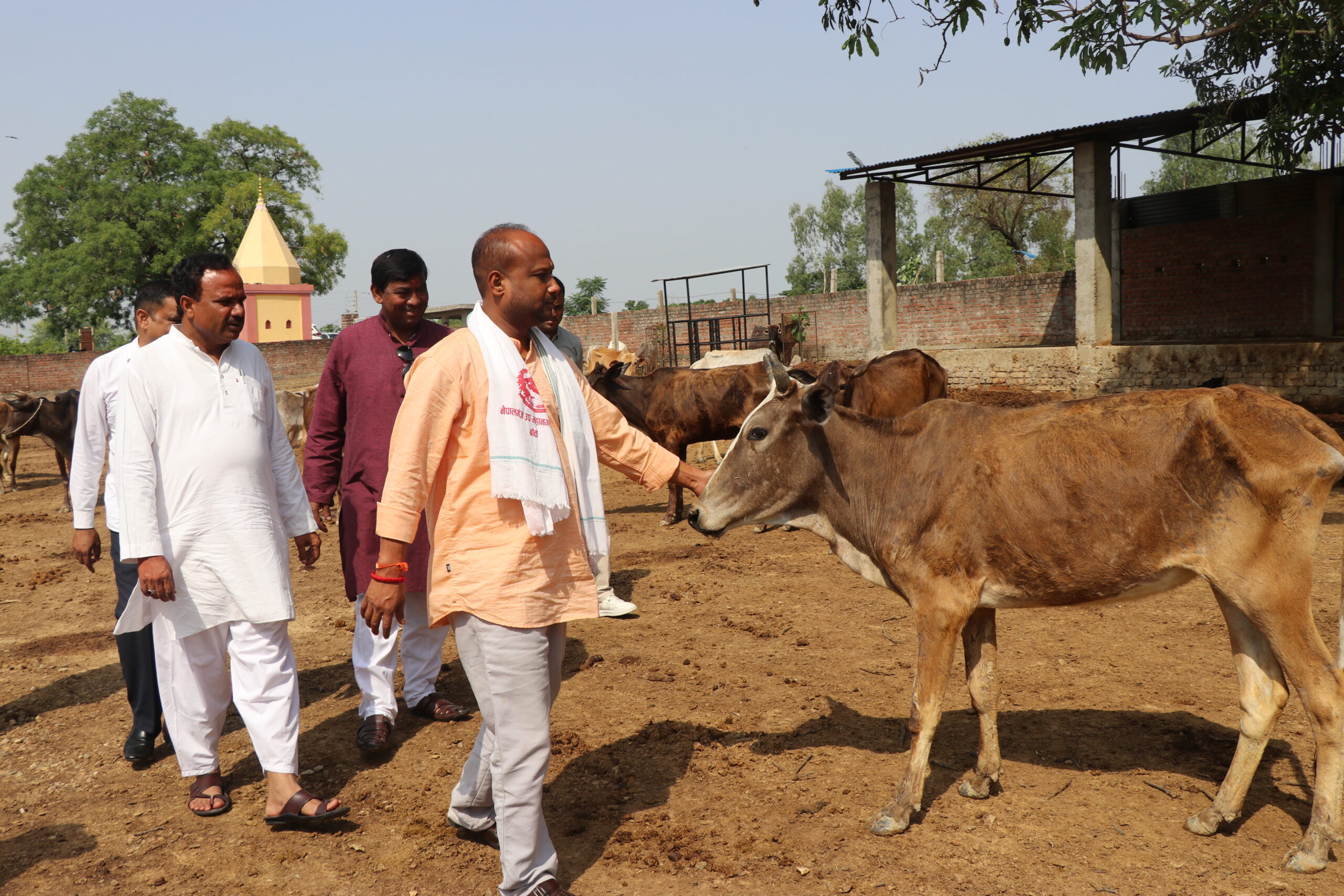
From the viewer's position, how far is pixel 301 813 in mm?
3824

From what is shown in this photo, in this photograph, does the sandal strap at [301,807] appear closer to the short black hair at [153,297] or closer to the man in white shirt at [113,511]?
the man in white shirt at [113,511]

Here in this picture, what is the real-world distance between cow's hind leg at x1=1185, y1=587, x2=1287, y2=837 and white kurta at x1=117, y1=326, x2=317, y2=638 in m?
3.54

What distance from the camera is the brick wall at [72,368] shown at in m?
28.1

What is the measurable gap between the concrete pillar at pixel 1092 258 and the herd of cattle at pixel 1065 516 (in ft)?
41.5

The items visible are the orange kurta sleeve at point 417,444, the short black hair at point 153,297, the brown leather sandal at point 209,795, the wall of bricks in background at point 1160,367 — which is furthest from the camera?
the wall of bricks in background at point 1160,367

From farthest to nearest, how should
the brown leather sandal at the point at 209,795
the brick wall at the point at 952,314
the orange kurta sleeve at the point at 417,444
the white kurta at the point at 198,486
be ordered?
the brick wall at the point at 952,314, the brown leather sandal at the point at 209,795, the white kurta at the point at 198,486, the orange kurta sleeve at the point at 417,444

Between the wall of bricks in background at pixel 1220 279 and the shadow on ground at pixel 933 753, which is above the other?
the wall of bricks in background at pixel 1220 279

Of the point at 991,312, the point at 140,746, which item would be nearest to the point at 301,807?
the point at 140,746

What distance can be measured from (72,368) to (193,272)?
29660 millimetres

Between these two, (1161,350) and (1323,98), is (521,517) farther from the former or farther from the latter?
(1161,350)

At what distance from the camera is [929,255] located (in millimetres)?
62375

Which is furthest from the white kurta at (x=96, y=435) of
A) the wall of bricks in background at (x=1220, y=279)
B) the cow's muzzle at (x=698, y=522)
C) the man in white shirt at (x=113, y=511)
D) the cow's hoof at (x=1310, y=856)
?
the wall of bricks in background at (x=1220, y=279)

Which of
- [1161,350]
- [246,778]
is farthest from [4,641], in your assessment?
[1161,350]

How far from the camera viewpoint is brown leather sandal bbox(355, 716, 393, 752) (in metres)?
4.56
